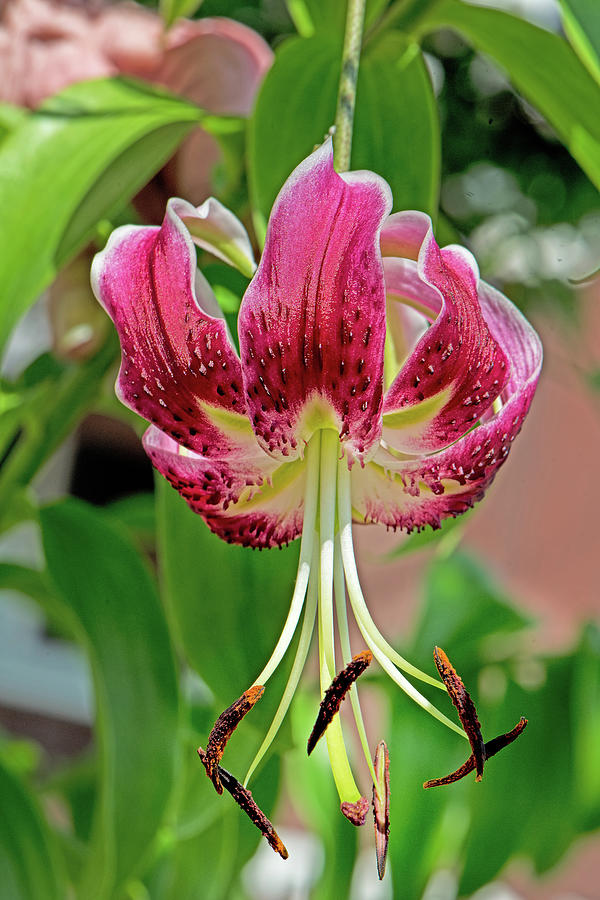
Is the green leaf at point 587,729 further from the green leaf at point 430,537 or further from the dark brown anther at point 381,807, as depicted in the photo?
the dark brown anther at point 381,807

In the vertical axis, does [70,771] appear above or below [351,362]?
below

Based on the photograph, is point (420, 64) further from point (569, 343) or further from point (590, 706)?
point (569, 343)

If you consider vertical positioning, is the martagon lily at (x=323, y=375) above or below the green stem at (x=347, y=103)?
below

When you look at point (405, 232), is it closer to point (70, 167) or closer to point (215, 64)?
point (70, 167)

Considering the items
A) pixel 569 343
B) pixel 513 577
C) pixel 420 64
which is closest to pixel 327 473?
pixel 420 64

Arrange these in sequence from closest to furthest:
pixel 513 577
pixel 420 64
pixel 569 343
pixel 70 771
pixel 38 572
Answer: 1. pixel 420 64
2. pixel 38 572
3. pixel 70 771
4. pixel 569 343
5. pixel 513 577

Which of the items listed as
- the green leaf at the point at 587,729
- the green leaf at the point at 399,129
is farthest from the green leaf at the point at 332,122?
the green leaf at the point at 587,729

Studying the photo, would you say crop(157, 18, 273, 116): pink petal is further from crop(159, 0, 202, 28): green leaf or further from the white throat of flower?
the white throat of flower
